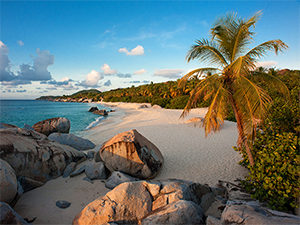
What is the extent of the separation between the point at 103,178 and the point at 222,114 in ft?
17.7

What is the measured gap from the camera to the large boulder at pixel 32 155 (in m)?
5.92

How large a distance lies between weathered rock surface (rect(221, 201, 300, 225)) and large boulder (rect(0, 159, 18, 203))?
5.59 meters

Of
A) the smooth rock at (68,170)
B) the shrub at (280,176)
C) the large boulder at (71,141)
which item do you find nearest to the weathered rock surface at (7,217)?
the smooth rock at (68,170)

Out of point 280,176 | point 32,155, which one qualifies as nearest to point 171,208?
point 280,176

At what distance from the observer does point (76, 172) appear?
703 centimetres

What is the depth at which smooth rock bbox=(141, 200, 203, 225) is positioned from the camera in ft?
11.8

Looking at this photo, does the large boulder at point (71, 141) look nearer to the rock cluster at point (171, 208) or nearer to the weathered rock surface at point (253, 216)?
the rock cluster at point (171, 208)

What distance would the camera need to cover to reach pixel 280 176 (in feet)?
14.6

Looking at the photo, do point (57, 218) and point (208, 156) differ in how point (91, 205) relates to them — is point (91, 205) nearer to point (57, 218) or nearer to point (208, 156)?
point (57, 218)

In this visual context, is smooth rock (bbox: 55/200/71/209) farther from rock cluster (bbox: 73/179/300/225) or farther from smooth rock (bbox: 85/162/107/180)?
smooth rock (bbox: 85/162/107/180)

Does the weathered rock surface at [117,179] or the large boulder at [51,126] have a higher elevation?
the large boulder at [51,126]

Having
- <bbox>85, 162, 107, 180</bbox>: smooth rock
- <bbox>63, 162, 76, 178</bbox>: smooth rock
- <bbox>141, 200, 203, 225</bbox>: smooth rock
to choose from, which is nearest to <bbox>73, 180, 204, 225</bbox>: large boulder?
<bbox>141, 200, 203, 225</bbox>: smooth rock

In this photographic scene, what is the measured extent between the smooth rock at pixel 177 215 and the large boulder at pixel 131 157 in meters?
2.81

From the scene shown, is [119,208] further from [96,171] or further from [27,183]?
[27,183]
